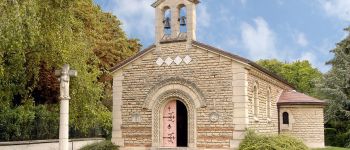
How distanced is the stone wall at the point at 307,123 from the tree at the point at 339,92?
8300 millimetres

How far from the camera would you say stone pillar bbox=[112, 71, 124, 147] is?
745 inches

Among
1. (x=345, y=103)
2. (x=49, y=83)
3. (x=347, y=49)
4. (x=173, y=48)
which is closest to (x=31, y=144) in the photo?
(x=49, y=83)

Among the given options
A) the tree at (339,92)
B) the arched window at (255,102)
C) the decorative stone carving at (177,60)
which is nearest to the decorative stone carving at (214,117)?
the arched window at (255,102)

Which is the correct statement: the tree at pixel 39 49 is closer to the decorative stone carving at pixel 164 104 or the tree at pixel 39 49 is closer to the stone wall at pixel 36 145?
the stone wall at pixel 36 145

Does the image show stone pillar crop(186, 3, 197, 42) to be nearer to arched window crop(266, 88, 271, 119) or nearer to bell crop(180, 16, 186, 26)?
bell crop(180, 16, 186, 26)

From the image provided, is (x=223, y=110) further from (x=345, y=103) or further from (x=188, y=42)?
(x=345, y=103)

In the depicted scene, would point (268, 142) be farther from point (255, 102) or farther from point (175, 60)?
point (175, 60)

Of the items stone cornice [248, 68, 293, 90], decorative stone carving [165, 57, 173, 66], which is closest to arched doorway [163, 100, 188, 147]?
decorative stone carving [165, 57, 173, 66]

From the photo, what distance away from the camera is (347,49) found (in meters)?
31.1

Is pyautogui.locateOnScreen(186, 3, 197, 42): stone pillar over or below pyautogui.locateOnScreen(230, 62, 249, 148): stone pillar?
over

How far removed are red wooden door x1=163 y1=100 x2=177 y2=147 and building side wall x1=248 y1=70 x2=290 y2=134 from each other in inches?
132

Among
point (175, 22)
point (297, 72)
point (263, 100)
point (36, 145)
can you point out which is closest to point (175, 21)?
point (175, 22)

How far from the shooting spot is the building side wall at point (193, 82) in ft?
55.1

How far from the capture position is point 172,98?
18.0m
